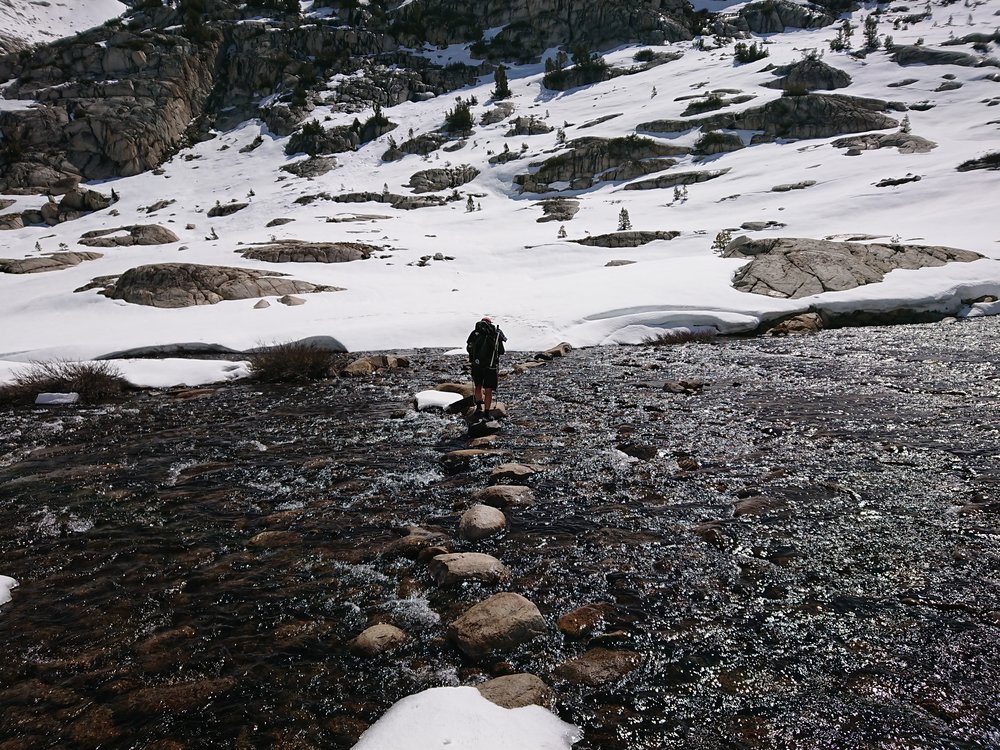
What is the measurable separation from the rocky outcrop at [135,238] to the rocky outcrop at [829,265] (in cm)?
4722

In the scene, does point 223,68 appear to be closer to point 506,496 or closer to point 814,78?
point 814,78

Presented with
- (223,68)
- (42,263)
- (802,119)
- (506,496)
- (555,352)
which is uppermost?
(223,68)

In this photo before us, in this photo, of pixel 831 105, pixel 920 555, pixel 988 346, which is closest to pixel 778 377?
pixel 988 346

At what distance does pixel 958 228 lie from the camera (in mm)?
25875

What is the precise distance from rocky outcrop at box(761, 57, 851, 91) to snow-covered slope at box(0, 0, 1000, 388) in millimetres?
2118

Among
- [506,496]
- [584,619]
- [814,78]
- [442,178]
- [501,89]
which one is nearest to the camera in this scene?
[584,619]

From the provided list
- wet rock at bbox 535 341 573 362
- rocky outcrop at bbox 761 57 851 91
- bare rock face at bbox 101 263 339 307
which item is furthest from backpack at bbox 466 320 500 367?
rocky outcrop at bbox 761 57 851 91

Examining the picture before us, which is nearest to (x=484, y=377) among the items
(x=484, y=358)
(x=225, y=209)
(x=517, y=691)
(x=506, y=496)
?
(x=484, y=358)

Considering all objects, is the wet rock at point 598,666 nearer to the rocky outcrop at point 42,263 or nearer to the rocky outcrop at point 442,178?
the rocky outcrop at point 42,263

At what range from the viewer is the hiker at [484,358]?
1018 centimetres

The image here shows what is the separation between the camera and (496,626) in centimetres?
419

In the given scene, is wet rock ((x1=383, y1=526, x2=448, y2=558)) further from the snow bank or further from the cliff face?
the cliff face

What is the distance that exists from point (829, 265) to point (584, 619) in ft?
72.0

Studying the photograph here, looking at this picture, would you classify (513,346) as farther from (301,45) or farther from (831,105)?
(301,45)
